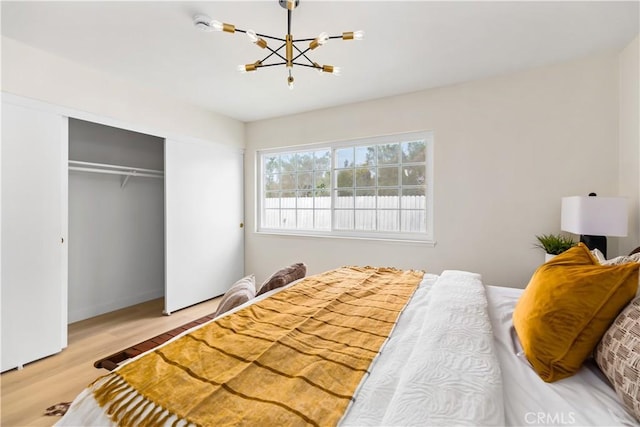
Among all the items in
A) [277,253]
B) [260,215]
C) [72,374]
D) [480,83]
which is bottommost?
[72,374]

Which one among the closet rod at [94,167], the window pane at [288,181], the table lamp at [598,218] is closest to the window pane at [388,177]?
the window pane at [288,181]

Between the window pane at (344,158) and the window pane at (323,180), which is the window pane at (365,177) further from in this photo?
the window pane at (323,180)

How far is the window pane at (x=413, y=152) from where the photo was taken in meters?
3.27

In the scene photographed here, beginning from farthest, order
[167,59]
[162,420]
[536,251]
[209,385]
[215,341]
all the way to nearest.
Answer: [536,251] → [167,59] → [215,341] → [209,385] → [162,420]

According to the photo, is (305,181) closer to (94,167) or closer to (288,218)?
(288,218)

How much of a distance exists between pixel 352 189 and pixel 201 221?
6.52 feet

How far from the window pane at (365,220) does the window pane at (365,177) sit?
35 centimetres

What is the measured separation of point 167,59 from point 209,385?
8.74 feet

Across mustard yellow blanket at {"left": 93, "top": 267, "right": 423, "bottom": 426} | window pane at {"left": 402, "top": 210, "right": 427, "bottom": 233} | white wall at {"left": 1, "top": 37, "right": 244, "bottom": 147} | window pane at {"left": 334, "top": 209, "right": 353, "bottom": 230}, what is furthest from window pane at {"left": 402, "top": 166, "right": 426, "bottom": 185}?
white wall at {"left": 1, "top": 37, "right": 244, "bottom": 147}

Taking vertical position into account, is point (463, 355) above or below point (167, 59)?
below

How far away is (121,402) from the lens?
83cm

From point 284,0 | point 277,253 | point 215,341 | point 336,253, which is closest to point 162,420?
point 215,341

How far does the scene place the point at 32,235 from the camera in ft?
7.71

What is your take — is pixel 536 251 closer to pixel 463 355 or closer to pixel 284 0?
pixel 463 355
